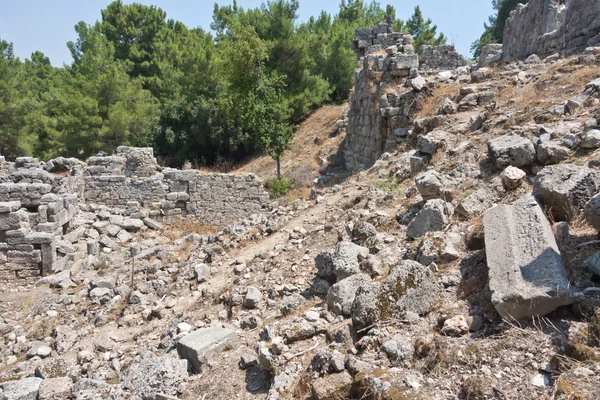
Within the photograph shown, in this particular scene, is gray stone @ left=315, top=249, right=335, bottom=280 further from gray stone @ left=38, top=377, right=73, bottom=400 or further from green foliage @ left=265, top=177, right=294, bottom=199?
green foliage @ left=265, top=177, right=294, bottom=199

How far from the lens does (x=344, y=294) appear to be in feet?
13.5

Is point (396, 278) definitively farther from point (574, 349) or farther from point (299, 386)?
point (574, 349)

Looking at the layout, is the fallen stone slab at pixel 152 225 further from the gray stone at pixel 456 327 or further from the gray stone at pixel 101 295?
the gray stone at pixel 456 327

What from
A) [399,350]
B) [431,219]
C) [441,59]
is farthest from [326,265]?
[441,59]

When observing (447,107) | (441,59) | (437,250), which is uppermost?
(441,59)

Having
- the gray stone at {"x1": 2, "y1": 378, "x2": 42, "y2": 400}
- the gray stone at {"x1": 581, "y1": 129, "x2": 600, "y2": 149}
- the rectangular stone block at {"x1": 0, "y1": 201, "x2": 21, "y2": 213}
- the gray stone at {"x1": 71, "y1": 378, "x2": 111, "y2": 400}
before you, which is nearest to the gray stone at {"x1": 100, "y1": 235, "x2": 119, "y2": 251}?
the rectangular stone block at {"x1": 0, "y1": 201, "x2": 21, "y2": 213}

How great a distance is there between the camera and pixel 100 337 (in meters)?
5.83

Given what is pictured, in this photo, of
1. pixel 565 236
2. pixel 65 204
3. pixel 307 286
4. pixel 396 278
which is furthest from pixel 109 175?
pixel 565 236

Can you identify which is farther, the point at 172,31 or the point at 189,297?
the point at 172,31

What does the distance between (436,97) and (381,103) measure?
4.24 feet

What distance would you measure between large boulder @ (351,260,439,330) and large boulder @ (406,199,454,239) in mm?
1075

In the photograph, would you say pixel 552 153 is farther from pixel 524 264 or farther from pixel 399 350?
pixel 399 350

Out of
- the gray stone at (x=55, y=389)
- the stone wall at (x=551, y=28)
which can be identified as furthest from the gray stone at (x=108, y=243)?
the stone wall at (x=551, y=28)

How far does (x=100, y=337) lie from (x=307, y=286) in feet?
9.14
